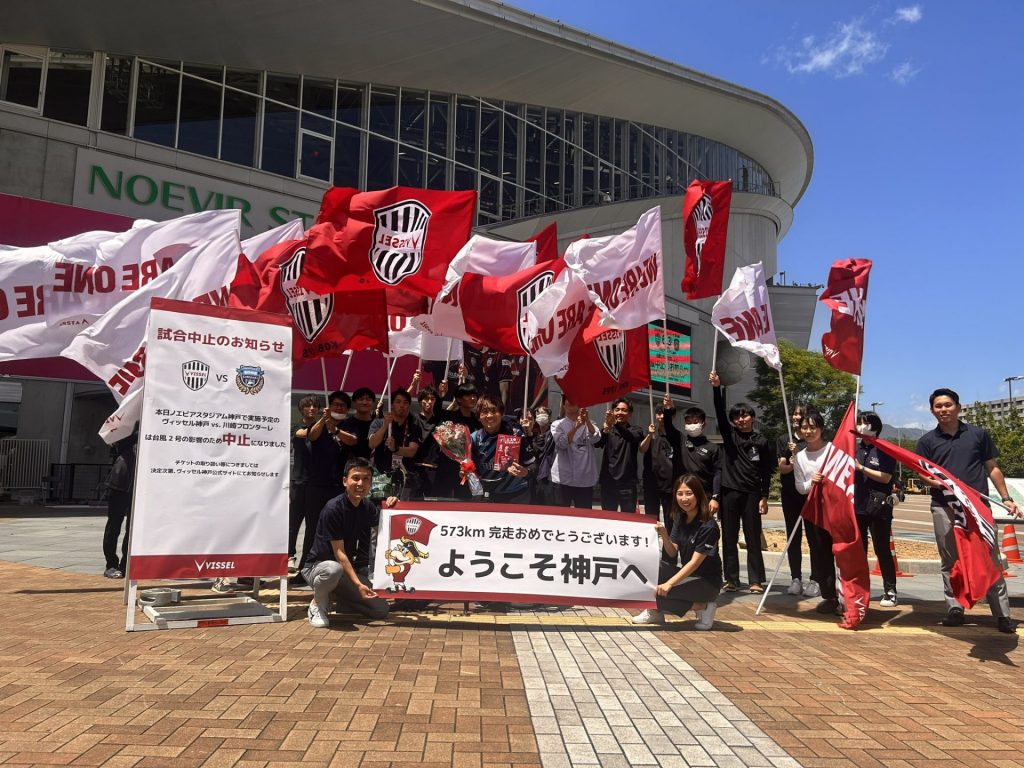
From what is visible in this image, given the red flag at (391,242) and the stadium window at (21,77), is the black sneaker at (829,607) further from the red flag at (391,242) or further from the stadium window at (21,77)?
the stadium window at (21,77)

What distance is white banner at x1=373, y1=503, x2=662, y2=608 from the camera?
20.7ft

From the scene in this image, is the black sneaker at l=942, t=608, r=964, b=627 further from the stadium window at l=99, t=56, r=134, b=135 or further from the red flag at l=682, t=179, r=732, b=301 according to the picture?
the stadium window at l=99, t=56, r=134, b=135

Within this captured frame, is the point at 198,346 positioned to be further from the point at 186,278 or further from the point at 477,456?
the point at 477,456

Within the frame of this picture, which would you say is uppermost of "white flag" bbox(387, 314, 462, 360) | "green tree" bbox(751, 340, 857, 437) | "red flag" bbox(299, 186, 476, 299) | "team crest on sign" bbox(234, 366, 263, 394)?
"green tree" bbox(751, 340, 857, 437)

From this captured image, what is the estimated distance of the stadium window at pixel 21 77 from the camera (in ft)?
68.2

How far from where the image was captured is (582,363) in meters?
8.09

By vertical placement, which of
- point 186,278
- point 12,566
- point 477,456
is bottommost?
point 12,566

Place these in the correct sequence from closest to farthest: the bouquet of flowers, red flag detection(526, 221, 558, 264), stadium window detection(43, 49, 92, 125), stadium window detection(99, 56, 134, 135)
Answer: the bouquet of flowers, red flag detection(526, 221, 558, 264), stadium window detection(43, 49, 92, 125), stadium window detection(99, 56, 134, 135)

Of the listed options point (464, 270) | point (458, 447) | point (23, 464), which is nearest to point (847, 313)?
point (464, 270)

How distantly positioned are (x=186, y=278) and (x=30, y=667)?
3.83 m

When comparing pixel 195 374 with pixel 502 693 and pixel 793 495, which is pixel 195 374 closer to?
pixel 502 693

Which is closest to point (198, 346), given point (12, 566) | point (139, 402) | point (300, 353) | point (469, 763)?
point (139, 402)

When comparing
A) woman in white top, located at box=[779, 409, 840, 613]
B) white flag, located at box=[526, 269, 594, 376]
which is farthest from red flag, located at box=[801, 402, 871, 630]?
white flag, located at box=[526, 269, 594, 376]

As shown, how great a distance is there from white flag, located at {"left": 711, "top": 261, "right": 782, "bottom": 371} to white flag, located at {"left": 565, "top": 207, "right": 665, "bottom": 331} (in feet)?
2.16
